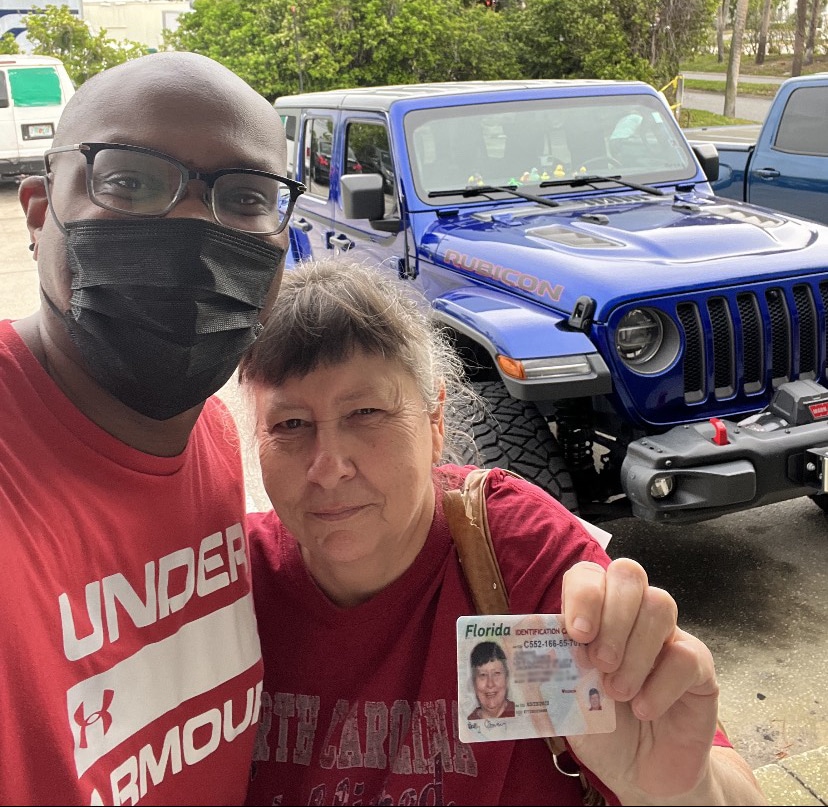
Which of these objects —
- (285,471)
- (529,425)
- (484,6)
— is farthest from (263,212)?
(484,6)

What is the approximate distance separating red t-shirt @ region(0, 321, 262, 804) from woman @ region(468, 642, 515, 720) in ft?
1.45

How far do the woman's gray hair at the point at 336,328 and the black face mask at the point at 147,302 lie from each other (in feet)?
0.42

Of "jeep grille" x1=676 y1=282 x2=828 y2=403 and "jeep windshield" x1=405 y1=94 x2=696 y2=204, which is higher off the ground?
"jeep windshield" x1=405 y1=94 x2=696 y2=204

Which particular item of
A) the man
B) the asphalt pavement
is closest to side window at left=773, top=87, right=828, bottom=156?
the man

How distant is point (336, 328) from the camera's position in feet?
4.94

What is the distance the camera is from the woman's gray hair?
149 cm

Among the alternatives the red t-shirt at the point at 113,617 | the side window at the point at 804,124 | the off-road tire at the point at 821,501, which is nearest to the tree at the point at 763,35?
the side window at the point at 804,124

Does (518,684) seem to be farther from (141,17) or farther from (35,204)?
(141,17)

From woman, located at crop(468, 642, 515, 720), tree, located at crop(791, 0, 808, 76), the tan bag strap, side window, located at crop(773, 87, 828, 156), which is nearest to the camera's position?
woman, located at crop(468, 642, 515, 720)

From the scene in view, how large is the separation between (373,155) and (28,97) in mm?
12205

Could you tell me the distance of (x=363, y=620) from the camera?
1507 mm

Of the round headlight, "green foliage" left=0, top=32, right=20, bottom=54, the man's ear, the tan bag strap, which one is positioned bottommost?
the round headlight

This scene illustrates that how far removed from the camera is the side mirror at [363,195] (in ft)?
15.0

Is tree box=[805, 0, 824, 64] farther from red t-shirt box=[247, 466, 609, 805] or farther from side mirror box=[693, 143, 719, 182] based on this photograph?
red t-shirt box=[247, 466, 609, 805]
